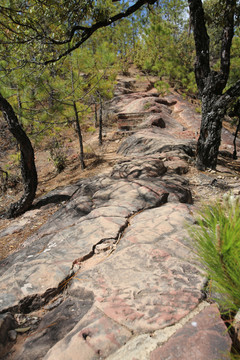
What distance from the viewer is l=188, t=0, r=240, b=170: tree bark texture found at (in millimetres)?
4680

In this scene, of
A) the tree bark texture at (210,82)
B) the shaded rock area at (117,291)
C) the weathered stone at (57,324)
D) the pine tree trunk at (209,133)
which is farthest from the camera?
the pine tree trunk at (209,133)

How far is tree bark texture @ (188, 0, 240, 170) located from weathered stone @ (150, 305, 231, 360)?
4529 mm

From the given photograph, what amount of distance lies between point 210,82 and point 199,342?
16.8 feet

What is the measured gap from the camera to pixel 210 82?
4.93 m

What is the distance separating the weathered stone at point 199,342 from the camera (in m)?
1.03

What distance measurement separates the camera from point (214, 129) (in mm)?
5020

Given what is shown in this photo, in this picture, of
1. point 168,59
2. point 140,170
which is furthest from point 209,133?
point 168,59

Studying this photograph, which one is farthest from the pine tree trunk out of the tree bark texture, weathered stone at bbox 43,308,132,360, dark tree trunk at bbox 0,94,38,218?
weathered stone at bbox 43,308,132,360

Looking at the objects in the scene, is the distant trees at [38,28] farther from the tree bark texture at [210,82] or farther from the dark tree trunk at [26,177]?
the tree bark texture at [210,82]

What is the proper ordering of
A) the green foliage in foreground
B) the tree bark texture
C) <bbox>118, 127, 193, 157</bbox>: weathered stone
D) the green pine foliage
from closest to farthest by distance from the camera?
1. the green foliage in foreground
2. the tree bark texture
3. <bbox>118, 127, 193, 157</bbox>: weathered stone
4. the green pine foliage

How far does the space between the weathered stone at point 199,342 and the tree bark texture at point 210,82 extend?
14.9ft

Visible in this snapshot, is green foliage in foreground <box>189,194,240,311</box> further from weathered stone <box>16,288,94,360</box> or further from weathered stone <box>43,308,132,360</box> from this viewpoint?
weathered stone <box>16,288,94,360</box>

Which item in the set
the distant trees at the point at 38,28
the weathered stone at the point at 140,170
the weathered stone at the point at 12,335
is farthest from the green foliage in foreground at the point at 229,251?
the distant trees at the point at 38,28

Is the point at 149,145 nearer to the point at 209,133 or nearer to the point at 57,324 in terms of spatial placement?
the point at 209,133
